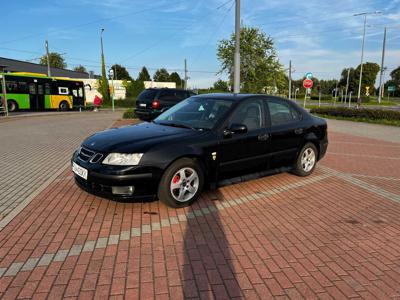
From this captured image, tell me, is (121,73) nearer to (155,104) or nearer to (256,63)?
(256,63)

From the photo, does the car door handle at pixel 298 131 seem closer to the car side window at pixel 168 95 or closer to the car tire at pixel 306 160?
the car tire at pixel 306 160

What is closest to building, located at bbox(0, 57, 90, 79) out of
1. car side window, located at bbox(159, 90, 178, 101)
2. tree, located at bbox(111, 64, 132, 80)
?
tree, located at bbox(111, 64, 132, 80)

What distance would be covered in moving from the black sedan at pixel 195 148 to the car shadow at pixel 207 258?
1.45ft

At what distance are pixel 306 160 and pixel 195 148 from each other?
285cm

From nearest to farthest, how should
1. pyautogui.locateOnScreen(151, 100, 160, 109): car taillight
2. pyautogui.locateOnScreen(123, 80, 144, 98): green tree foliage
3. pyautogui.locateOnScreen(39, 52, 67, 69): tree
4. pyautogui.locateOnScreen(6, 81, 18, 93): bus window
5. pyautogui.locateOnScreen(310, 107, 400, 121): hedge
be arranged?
1. pyautogui.locateOnScreen(151, 100, 160, 109): car taillight
2. pyautogui.locateOnScreen(310, 107, 400, 121): hedge
3. pyautogui.locateOnScreen(6, 81, 18, 93): bus window
4. pyautogui.locateOnScreen(123, 80, 144, 98): green tree foliage
5. pyautogui.locateOnScreen(39, 52, 67, 69): tree

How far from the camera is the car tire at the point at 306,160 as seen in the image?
6.16 m

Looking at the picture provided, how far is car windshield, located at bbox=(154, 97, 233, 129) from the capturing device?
4.99 meters

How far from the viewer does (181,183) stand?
4398 millimetres

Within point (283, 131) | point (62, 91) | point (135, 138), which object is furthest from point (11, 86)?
point (283, 131)

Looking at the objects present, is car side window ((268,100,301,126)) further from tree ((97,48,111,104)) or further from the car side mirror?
tree ((97,48,111,104))

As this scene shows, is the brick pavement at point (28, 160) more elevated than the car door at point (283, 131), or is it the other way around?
the car door at point (283, 131)

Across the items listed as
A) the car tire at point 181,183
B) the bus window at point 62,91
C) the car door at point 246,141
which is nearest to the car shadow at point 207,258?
the car tire at point 181,183

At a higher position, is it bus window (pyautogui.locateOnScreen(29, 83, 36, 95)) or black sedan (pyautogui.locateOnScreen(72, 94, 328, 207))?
bus window (pyautogui.locateOnScreen(29, 83, 36, 95))

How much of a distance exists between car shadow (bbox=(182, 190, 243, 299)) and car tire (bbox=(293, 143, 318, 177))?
2343 millimetres
